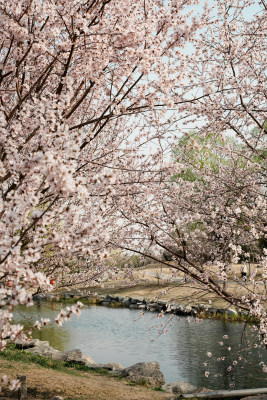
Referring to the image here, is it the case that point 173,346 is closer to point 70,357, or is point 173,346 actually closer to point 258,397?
point 70,357

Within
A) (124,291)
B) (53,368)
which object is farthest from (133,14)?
(124,291)

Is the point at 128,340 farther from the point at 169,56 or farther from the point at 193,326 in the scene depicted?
the point at 169,56

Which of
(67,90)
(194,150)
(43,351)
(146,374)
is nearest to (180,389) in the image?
(146,374)

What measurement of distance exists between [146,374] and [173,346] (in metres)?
4.18

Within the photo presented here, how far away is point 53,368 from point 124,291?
1955 cm

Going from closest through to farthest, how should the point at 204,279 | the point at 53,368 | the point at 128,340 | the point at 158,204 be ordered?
1. the point at 204,279
2. the point at 158,204
3. the point at 53,368
4. the point at 128,340

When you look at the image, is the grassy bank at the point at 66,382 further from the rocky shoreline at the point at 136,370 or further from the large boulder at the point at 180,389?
the large boulder at the point at 180,389

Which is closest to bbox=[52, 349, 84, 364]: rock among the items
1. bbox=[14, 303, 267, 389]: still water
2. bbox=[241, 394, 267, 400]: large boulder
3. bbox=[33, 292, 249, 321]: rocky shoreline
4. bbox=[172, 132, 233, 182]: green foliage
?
bbox=[14, 303, 267, 389]: still water

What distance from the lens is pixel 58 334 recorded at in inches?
640

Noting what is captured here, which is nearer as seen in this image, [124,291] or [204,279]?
[204,279]

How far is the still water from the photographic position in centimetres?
1044

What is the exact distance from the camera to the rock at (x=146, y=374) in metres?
9.41

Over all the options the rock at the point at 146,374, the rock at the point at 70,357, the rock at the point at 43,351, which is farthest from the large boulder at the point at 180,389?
the rock at the point at 43,351

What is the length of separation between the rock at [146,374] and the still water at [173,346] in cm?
69
